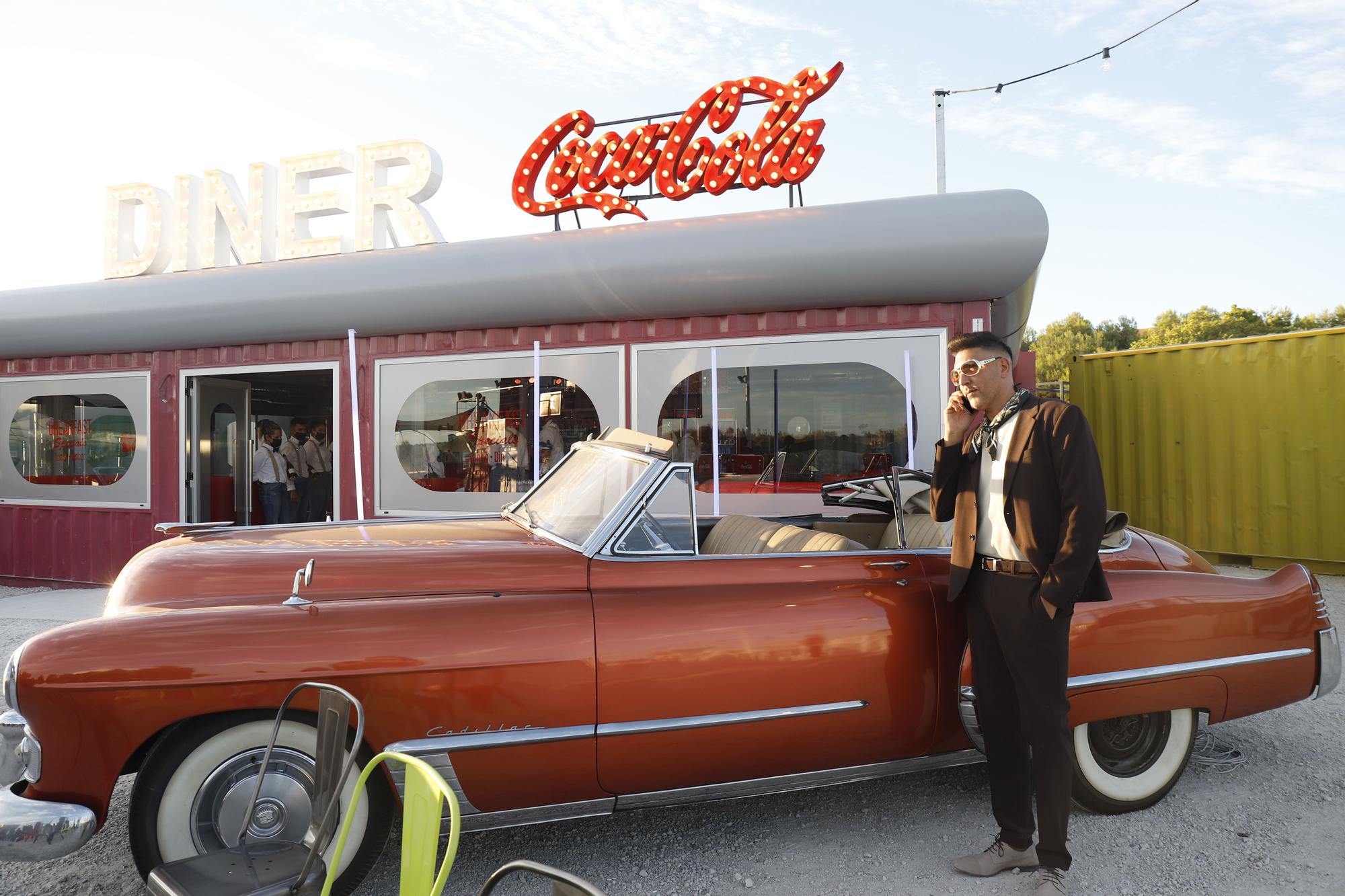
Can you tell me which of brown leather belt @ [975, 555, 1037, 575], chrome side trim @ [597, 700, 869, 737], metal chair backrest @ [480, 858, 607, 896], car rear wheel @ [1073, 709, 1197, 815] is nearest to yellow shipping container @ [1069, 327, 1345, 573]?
car rear wheel @ [1073, 709, 1197, 815]

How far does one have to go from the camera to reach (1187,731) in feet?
11.4

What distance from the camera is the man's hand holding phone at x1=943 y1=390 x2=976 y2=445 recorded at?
3082mm

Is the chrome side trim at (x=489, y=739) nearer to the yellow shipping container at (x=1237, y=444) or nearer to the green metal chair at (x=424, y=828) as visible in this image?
the green metal chair at (x=424, y=828)

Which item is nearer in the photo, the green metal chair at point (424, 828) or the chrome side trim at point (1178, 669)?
the green metal chair at point (424, 828)

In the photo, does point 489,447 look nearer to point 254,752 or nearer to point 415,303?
point 415,303

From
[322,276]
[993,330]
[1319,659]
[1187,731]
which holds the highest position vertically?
[322,276]

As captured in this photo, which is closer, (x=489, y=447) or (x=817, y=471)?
(x=817, y=471)

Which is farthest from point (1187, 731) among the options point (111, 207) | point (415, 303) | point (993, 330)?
point (111, 207)

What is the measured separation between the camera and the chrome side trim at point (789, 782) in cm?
290

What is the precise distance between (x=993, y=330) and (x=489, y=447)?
15.5 ft

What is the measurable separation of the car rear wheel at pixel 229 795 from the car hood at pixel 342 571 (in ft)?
1.58

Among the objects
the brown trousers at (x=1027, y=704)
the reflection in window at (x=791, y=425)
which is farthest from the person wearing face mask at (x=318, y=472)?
the brown trousers at (x=1027, y=704)

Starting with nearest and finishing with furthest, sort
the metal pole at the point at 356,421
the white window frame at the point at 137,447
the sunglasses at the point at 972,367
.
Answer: the sunglasses at the point at 972,367
the metal pole at the point at 356,421
the white window frame at the point at 137,447

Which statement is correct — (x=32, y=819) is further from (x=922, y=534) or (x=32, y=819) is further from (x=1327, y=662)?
(x=1327, y=662)
